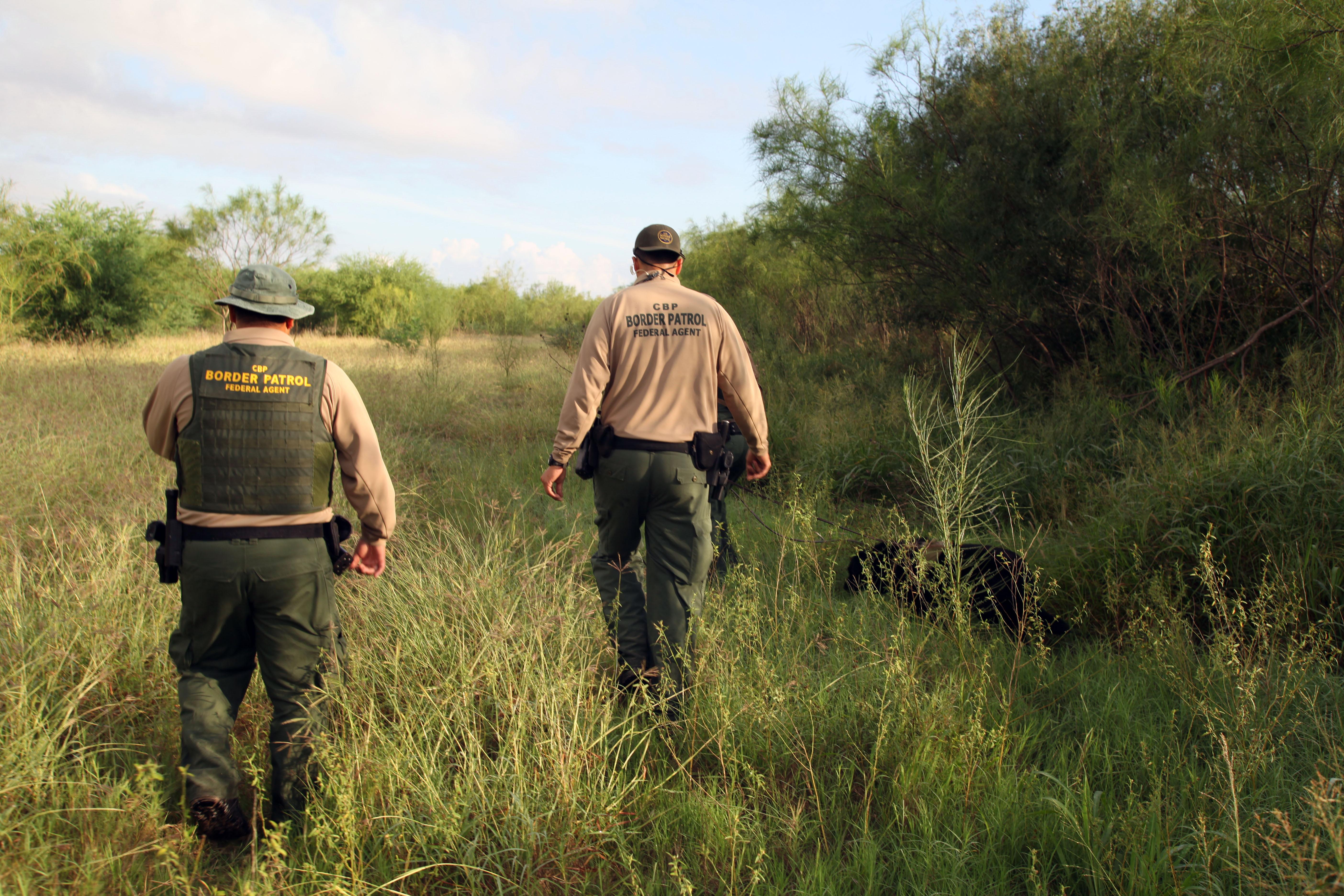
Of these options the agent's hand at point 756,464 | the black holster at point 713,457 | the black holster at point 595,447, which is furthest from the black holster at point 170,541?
the agent's hand at point 756,464

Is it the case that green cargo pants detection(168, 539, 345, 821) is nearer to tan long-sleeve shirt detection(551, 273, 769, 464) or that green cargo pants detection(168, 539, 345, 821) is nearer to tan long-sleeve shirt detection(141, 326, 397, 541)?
tan long-sleeve shirt detection(141, 326, 397, 541)

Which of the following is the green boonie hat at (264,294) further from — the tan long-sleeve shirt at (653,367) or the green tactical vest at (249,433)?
the tan long-sleeve shirt at (653,367)

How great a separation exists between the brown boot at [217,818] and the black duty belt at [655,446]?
5.86 ft

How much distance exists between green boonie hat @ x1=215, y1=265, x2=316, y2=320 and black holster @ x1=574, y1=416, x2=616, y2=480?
1169 millimetres

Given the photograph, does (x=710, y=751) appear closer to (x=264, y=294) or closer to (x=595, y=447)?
(x=595, y=447)

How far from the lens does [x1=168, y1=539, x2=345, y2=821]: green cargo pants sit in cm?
232

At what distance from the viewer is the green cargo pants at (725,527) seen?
439 centimetres

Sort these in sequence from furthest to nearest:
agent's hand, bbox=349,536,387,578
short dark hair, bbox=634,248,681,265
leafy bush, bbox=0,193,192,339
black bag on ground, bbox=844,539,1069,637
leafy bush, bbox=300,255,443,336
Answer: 1. leafy bush, bbox=300,255,443,336
2. leafy bush, bbox=0,193,192,339
3. black bag on ground, bbox=844,539,1069,637
4. short dark hair, bbox=634,248,681,265
5. agent's hand, bbox=349,536,387,578

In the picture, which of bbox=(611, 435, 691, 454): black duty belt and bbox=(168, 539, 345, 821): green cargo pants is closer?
bbox=(168, 539, 345, 821): green cargo pants

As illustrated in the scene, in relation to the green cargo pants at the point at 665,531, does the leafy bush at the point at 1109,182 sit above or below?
above

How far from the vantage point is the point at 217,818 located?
2.27 meters

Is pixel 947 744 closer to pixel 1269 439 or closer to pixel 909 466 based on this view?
pixel 1269 439

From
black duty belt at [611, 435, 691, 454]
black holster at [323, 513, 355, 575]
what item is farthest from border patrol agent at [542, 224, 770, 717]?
black holster at [323, 513, 355, 575]

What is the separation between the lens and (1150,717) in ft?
8.76
